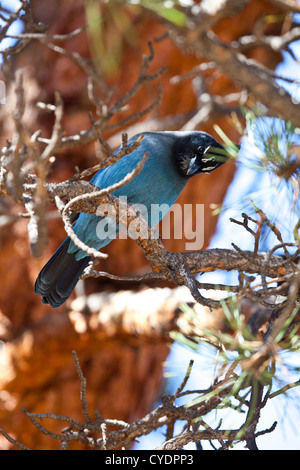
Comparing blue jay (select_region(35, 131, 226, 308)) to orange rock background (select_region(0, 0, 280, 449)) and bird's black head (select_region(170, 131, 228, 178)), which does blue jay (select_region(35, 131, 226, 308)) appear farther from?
orange rock background (select_region(0, 0, 280, 449))

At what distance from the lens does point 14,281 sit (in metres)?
4.36

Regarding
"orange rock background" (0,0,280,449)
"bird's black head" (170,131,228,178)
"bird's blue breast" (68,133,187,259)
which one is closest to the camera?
"bird's blue breast" (68,133,187,259)

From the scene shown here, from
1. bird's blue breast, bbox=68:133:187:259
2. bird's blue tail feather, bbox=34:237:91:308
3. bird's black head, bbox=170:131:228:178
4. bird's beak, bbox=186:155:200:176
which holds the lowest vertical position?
bird's blue tail feather, bbox=34:237:91:308

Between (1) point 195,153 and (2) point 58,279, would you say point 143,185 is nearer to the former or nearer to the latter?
(1) point 195,153

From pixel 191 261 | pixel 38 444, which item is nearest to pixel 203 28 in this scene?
pixel 191 261

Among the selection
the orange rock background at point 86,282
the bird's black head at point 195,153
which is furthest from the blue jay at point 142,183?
the orange rock background at point 86,282

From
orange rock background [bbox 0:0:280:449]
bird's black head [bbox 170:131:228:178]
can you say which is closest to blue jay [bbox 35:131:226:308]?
bird's black head [bbox 170:131:228:178]

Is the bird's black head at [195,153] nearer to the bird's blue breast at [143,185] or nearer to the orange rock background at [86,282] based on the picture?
the bird's blue breast at [143,185]

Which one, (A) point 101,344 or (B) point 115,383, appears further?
(B) point 115,383

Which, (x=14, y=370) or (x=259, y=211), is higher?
(x=14, y=370)

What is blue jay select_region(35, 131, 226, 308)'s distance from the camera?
3.23 m

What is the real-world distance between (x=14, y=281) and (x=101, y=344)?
101 centimetres

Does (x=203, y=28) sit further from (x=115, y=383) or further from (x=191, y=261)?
(x=115, y=383)
